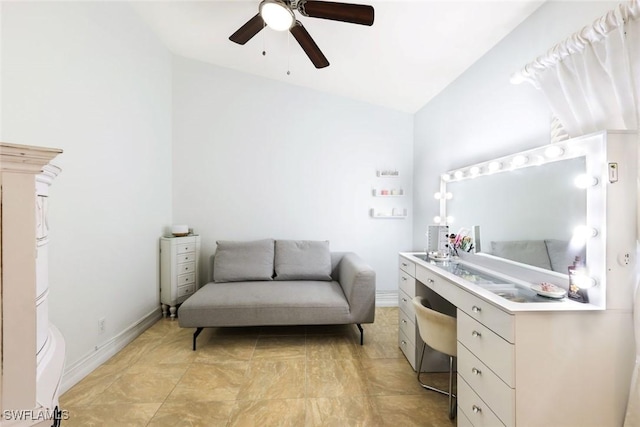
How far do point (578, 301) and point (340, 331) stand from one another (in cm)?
203

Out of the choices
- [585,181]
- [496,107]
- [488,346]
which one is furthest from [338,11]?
[488,346]

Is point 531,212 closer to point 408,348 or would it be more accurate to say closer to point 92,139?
point 408,348

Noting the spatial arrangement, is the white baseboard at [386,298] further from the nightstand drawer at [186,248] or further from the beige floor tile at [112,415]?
the beige floor tile at [112,415]

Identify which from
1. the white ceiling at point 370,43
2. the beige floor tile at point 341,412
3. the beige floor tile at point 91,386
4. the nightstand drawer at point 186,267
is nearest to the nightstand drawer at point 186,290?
the nightstand drawer at point 186,267

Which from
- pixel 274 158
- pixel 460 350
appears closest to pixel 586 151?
pixel 460 350

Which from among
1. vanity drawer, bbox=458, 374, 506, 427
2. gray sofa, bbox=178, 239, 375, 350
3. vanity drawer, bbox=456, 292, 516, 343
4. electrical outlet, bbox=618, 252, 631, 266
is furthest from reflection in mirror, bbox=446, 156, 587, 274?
gray sofa, bbox=178, 239, 375, 350

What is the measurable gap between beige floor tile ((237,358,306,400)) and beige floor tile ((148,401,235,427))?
144mm

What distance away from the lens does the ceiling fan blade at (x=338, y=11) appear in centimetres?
155

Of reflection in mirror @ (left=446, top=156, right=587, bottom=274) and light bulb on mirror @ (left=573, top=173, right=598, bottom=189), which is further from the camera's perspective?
reflection in mirror @ (left=446, top=156, right=587, bottom=274)

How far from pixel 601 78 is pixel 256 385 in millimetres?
2687

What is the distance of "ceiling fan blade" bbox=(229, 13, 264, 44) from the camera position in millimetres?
1787

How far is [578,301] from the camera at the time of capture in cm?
119

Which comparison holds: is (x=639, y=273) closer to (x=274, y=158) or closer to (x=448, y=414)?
(x=448, y=414)

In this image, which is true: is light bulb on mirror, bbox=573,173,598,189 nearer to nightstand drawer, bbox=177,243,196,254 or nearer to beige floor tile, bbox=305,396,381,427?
beige floor tile, bbox=305,396,381,427
